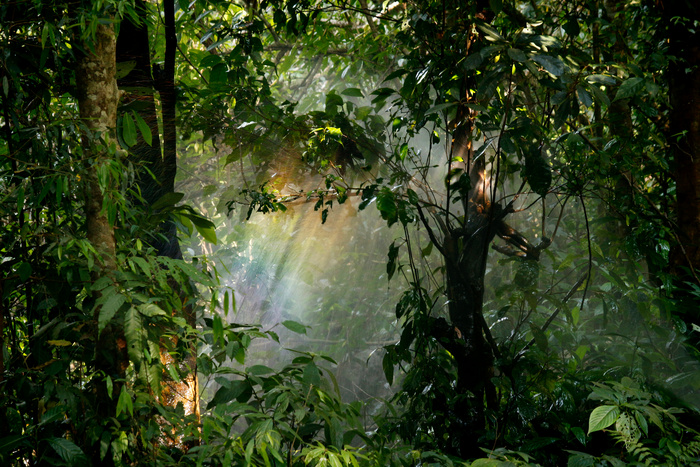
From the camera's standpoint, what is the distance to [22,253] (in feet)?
2.92

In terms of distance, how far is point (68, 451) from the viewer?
80 centimetres

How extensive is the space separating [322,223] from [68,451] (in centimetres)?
102

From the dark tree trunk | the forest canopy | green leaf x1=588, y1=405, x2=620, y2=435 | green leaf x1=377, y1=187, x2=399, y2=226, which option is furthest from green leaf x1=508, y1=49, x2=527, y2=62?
green leaf x1=588, y1=405, x2=620, y2=435

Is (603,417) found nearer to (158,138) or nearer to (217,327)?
(217,327)

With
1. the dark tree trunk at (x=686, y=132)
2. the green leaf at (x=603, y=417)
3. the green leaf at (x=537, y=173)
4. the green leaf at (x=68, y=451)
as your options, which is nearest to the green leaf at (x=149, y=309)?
→ the green leaf at (x=68, y=451)

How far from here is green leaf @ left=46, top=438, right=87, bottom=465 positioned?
80cm

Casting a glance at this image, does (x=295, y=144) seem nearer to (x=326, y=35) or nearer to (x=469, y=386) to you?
(x=326, y=35)

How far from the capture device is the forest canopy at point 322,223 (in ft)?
2.87

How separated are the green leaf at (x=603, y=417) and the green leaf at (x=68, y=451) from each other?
3.01 feet

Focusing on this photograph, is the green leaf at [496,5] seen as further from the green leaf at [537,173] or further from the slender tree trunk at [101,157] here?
the slender tree trunk at [101,157]

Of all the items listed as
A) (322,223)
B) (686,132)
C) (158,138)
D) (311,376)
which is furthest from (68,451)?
(686,132)

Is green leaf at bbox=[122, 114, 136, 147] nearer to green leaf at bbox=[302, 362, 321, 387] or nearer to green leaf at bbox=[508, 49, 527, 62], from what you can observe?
green leaf at bbox=[302, 362, 321, 387]

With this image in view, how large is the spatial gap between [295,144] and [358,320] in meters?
2.26

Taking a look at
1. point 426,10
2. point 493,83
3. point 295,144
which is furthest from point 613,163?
point 295,144
